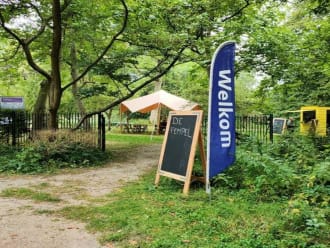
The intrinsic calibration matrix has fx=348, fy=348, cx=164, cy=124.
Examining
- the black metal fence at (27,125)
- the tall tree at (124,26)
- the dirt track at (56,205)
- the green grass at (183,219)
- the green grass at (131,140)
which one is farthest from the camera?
the green grass at (131,140)

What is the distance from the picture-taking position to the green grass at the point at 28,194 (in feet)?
18.1

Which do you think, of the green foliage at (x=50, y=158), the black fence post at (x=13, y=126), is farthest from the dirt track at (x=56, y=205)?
the black fence post at (x=13, y=126)

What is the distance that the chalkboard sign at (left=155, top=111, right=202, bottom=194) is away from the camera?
577 cm

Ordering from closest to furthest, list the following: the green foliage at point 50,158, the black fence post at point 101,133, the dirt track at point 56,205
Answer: the dirt track at point 56,205
the green foliage at point 50,158
the black fence post at point 101,133

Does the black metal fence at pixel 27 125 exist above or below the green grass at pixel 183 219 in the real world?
above

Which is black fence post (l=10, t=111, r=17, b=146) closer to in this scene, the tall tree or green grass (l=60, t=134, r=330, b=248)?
the tall tree

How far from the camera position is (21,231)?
402 cm

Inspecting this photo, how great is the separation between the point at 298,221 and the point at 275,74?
A: 6.73 metres

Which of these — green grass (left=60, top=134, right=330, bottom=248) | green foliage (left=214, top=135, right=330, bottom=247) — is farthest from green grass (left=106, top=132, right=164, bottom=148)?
green grass (left=60, top=134, right=330, bottom=248)

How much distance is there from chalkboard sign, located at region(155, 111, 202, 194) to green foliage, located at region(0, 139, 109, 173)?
321 cm

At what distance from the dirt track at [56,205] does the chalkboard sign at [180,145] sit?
1.13 m

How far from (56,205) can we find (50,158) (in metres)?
3.60

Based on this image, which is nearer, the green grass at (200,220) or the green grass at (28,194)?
the green grass at (200,220)

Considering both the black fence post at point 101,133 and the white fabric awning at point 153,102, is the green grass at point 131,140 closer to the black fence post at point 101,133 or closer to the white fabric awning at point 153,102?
the white fabric awning at point 153,102
